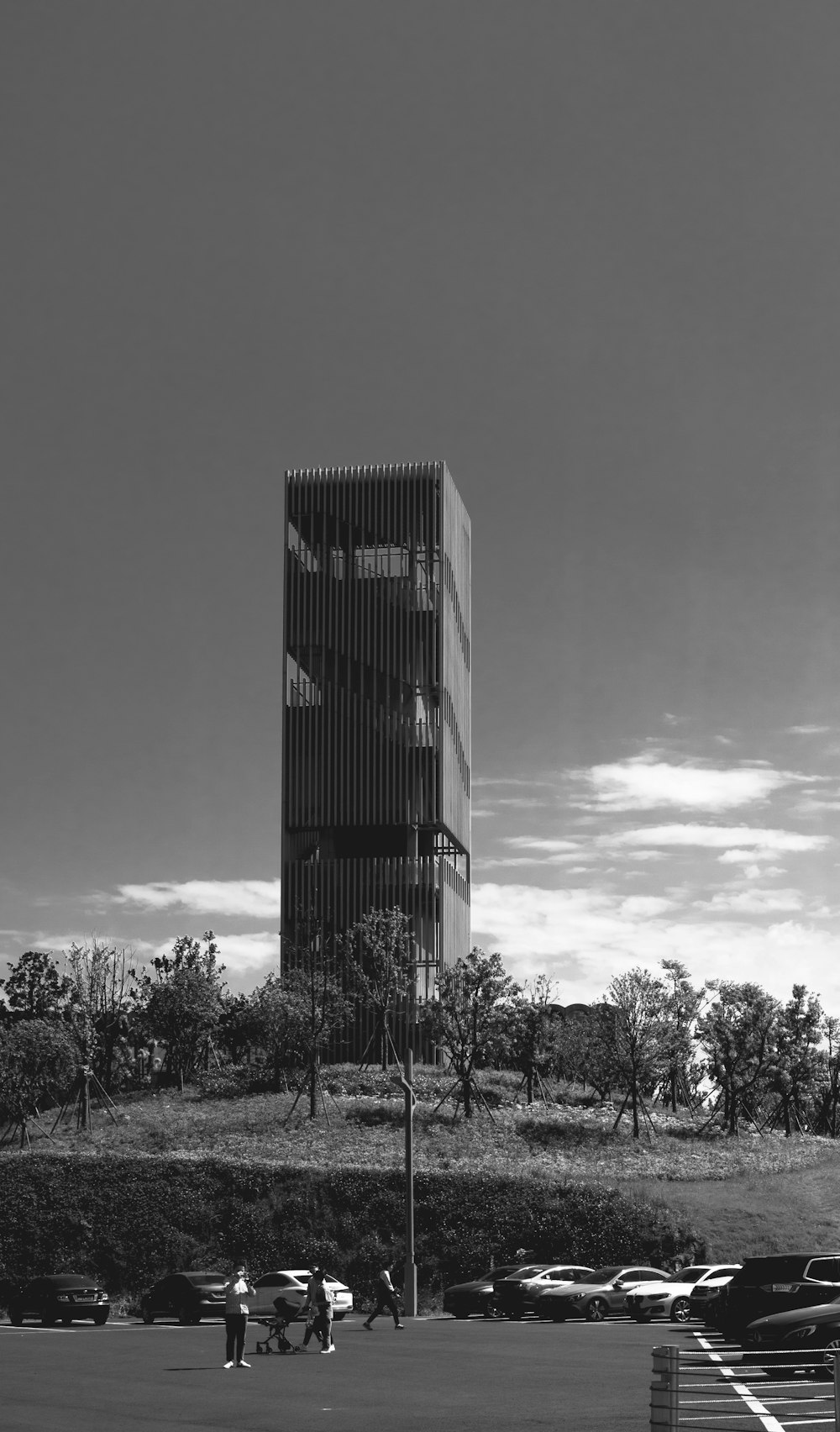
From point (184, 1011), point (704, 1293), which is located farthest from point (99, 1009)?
point (704, 1293)

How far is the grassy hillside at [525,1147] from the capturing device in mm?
56188

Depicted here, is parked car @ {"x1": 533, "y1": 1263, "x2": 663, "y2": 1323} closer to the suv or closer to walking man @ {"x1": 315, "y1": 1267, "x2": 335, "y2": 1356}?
walking man @ {"x1": 315, "y1": 1267, "x2": 335, "y2": 1356}

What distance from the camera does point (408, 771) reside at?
359 ft

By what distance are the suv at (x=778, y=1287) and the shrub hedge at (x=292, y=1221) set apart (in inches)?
1011

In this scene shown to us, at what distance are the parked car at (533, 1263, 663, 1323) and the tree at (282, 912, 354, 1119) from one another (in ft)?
111

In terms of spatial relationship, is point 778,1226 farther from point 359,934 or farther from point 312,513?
point 312,513

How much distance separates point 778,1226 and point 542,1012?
87.8ft

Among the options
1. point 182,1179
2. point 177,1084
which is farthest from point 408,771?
point 182,1179

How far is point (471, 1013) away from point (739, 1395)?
222 ft

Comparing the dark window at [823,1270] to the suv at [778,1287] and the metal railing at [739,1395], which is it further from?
the metal railing at [739,1395]

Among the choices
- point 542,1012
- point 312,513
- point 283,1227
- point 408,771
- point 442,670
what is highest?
point 312,513

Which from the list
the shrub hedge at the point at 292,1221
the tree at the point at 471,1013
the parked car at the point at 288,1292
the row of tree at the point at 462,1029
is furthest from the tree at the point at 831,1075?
A: the parked car at the point at 288,1292

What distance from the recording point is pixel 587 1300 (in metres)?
39.2

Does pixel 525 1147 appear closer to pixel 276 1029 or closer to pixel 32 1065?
pixel 276 1029
